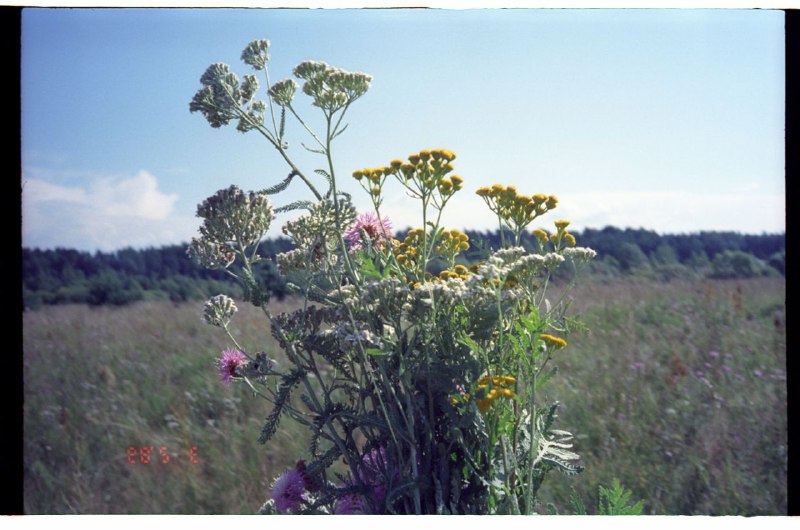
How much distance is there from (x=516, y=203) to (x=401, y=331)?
1.24 ft

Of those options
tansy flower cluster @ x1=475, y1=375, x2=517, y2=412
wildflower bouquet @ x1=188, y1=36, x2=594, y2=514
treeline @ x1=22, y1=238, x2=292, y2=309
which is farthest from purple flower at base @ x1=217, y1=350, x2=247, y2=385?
treeline @ x1=22, y1=238, x2=292, y2=309

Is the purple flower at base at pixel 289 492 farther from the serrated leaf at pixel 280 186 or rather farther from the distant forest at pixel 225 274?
the distant forest at pixel 225 274

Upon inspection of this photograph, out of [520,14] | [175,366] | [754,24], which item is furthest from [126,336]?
[754,24]

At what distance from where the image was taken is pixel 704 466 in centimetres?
235

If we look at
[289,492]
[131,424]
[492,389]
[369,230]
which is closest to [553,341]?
[492,389]

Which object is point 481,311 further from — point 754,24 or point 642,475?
point 754,24

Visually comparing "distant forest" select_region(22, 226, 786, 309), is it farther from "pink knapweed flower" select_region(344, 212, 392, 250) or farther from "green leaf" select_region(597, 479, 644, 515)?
"green leaf" select_region(597, 479, 644, 515)

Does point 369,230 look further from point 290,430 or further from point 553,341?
point 290,430

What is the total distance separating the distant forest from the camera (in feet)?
8.45

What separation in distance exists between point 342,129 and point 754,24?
58.3 inches

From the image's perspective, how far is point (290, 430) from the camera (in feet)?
8.41

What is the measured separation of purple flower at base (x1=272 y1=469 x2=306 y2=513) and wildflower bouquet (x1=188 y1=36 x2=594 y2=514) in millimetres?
91

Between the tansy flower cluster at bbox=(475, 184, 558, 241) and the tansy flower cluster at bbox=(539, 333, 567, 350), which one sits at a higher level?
the tansy flower cluster at bbox=(475, 184, 558, 241)

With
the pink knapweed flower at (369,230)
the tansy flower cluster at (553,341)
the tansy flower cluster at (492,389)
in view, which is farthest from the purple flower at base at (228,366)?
the tansy flower cluster at (553,341)
